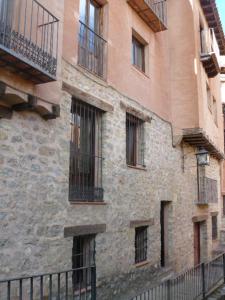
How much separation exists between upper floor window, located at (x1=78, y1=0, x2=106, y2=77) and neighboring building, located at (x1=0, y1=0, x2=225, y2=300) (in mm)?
28

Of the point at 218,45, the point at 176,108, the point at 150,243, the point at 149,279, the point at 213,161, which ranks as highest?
the point at 218,45

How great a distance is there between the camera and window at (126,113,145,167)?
34.3 ft

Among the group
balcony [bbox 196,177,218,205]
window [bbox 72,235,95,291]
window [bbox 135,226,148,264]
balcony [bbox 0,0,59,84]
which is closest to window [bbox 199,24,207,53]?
balcony [bbox 196,177,218,205]

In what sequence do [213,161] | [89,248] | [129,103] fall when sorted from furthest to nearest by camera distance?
[213,161] < [129,103] < [89,248]

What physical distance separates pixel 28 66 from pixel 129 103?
4.93m

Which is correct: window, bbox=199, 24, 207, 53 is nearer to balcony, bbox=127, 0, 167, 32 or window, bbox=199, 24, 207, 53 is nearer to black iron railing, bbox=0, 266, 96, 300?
balcony, bbox=127, 0, 167, 32

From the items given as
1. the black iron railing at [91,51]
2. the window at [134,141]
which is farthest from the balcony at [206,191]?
the black iron railing at [91,51]

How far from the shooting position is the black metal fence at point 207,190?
1533 centimetres

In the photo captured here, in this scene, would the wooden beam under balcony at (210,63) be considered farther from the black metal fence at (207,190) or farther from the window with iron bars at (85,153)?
the window with iron bars at (85,153)

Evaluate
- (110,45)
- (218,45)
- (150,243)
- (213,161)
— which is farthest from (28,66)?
(218,45)

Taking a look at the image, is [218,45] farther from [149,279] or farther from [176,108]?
[149,279]

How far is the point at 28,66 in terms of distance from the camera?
5629 millimetres

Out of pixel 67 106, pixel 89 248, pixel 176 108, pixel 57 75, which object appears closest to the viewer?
pixel 57 75

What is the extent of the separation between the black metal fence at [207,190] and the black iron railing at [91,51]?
26.5 feet
